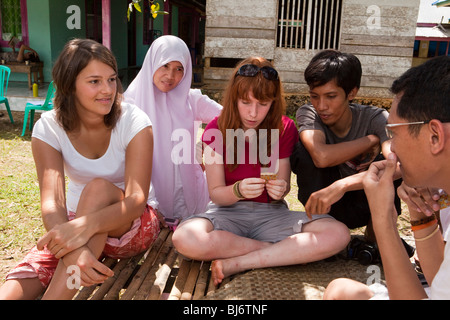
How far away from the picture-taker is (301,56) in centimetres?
834

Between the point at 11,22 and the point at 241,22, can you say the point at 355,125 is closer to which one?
the point at 241,22

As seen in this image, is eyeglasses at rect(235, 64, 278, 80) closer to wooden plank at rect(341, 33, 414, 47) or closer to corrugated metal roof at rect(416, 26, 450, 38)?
wooden plank at rect(341, 33, 414, 47)

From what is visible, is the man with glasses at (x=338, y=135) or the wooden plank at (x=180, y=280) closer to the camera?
the wooden plank at (x=180, y=280)

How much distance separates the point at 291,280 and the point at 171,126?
1630 millimetres

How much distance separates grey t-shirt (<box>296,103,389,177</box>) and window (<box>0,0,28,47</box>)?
1046 cm

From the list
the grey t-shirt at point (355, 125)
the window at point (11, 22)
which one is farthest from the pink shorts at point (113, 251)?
the window at point (11, 22)

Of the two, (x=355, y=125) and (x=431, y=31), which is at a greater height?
(x=431, y=31)

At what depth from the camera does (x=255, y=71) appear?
250 centimetres

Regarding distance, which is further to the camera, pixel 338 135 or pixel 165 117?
pixel 165 117

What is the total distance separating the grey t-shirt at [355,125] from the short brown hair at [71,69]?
130 centimetres

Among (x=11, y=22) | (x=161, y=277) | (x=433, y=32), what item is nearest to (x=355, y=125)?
(x=161, y=277)

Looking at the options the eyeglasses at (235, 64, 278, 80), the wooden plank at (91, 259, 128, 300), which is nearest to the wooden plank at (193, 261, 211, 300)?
the wooden plank at (91, 259, 128, 300)

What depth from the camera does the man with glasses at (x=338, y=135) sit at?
8.63 ft

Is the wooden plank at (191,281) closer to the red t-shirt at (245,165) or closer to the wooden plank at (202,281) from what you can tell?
the wooden plank at (202,281)
